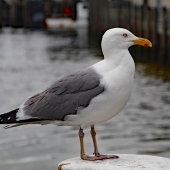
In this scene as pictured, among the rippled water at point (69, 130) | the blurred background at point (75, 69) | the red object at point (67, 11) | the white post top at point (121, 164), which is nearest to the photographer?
the white post top at point (121, 164)

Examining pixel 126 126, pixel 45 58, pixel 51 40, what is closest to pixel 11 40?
pixel 51 40

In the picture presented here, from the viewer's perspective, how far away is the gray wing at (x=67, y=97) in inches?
241

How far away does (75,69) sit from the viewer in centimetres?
2459

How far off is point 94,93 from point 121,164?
64 cm

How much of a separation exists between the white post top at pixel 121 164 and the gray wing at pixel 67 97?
423 millimetres

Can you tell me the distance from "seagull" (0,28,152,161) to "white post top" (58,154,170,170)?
4.2 inches

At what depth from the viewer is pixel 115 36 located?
612 cm

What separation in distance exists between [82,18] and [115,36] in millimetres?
53778

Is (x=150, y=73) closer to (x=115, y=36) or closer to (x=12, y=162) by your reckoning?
(x=12, y=162)

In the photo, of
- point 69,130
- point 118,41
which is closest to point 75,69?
point 69,130

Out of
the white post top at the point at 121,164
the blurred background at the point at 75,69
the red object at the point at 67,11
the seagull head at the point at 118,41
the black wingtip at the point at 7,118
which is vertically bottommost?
the red object at the point at 67,11

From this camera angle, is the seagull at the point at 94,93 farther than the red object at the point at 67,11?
No

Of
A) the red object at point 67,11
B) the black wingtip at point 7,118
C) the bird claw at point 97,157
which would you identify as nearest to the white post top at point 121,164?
the bird claw at point 97,157

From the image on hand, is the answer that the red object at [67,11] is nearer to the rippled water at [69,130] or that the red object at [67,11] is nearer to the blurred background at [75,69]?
the blurred background at [75,69]
